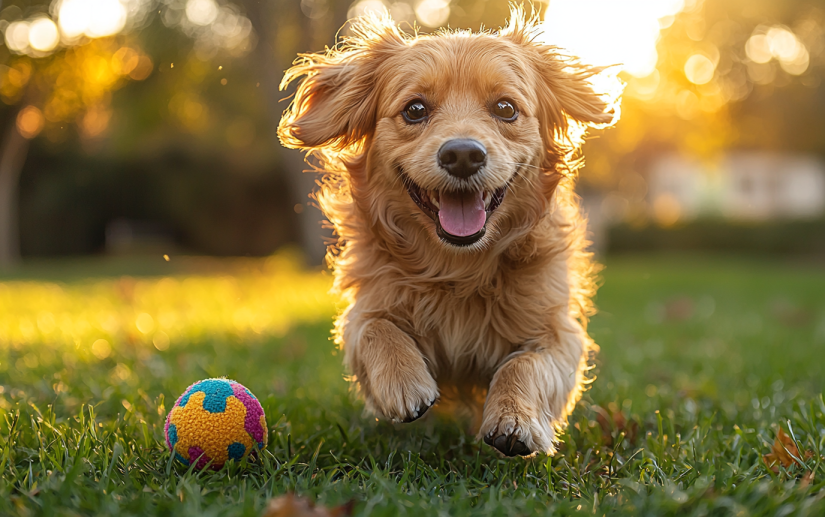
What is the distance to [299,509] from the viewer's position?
179cm

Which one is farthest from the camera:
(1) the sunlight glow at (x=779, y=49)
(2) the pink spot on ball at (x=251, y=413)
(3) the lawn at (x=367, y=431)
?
(1) the sunlight glow at (x=779, y=49)

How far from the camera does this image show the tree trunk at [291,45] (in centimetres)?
1327

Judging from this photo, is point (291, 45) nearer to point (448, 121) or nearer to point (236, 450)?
point (448, 121)

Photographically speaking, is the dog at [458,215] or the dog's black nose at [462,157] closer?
the dog's black nose at [462,157]

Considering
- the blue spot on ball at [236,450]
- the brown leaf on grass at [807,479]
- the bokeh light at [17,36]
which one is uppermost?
the bokeh light at [17,36]

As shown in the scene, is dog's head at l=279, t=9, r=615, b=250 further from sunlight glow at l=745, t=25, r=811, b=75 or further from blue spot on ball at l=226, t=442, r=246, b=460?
sunlight glow at l=745, t=25, r=811, b=75

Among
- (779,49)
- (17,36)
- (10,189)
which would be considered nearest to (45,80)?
(17,36)

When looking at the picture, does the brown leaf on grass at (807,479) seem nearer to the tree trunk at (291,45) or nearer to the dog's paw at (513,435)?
the dog's paw at (513,435)

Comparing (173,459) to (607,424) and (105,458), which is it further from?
(607,424)

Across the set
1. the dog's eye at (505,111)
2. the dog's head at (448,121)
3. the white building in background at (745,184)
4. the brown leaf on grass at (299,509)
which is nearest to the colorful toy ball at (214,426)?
the brown leaf on grass at (299,509)

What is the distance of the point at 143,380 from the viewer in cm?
388

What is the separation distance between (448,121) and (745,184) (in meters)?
48.1

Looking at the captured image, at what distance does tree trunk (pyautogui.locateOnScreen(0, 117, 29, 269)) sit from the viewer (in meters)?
17.6

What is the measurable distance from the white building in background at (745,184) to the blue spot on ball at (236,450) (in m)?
43.2
